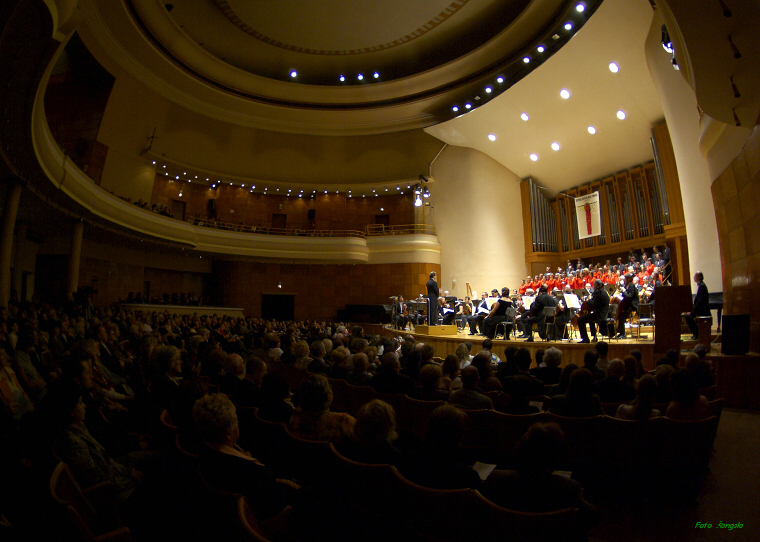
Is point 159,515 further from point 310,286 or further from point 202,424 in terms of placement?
point 310,286

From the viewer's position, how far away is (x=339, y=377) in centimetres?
424

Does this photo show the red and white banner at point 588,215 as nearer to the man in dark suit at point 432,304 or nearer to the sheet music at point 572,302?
the sheet music at point 572,302

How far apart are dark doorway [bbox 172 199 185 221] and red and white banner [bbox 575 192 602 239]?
48.8 ft

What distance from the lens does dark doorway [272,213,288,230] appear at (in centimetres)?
2027

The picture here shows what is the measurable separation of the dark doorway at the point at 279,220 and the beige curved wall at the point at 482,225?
764 cm

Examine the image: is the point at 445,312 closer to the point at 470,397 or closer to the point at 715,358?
the point at 715,358

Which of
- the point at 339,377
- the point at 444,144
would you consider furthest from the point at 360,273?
the point at 339,377

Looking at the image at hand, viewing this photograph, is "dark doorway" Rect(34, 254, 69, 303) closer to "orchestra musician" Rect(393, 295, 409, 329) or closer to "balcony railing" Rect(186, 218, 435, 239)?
"balcony railing" Rect(186, 218, 435, 239)

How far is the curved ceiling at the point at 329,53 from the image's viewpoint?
42.6 feet

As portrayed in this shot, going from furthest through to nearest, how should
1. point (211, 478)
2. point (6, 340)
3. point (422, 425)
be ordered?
point (6, 340)
point (422, 425)
point (211, 478)

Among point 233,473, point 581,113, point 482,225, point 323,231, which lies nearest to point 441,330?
point 233,473

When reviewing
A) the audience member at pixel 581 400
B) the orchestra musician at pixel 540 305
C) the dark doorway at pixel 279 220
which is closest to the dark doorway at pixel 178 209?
the dark doorway at pixel 279 220

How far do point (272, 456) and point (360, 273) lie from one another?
16.3 m

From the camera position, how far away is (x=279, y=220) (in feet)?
66.8
